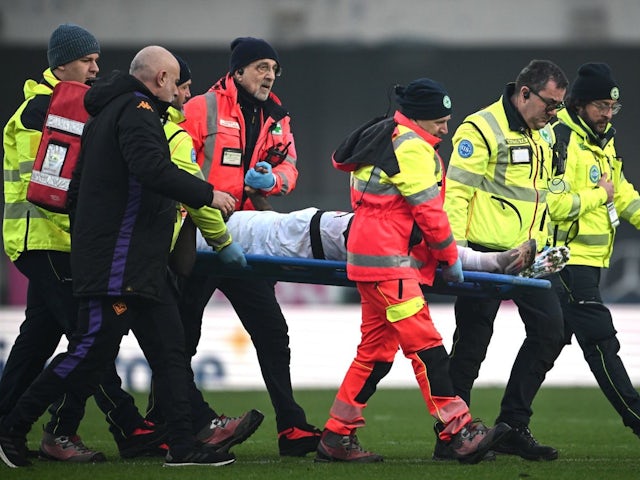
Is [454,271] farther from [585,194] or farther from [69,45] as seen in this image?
[69,45]

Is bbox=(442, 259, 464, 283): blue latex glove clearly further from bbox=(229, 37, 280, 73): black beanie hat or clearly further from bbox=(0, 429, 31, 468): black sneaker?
bbox=(0, 429, 31, 468): black sneaker

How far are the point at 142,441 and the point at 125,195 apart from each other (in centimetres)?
143

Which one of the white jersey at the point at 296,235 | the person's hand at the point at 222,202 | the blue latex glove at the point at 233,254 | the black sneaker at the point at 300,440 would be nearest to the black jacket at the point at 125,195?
the person's hand at the point at 222,202

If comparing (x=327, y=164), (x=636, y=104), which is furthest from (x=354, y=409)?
(x=636, y=104)

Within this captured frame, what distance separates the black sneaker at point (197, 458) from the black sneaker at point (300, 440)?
2.35ft

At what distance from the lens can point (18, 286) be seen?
15398 mm

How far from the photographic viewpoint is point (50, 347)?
734 cm

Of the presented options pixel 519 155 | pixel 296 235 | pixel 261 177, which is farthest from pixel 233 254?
pixel 519 155

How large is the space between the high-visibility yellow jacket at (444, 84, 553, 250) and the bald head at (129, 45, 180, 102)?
157cm

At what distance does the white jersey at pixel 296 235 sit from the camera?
7.25 metres

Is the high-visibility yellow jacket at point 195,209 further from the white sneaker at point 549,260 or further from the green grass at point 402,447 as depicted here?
the white sneaker at point 549,260

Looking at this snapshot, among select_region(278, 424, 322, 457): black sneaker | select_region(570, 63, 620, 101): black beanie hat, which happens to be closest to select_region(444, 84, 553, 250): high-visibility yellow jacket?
select_region(570, 63, 620, 101): black beanie hat

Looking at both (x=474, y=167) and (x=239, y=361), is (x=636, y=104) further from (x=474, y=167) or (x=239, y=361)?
(x=474, y=167)

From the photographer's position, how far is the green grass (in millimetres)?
6652
